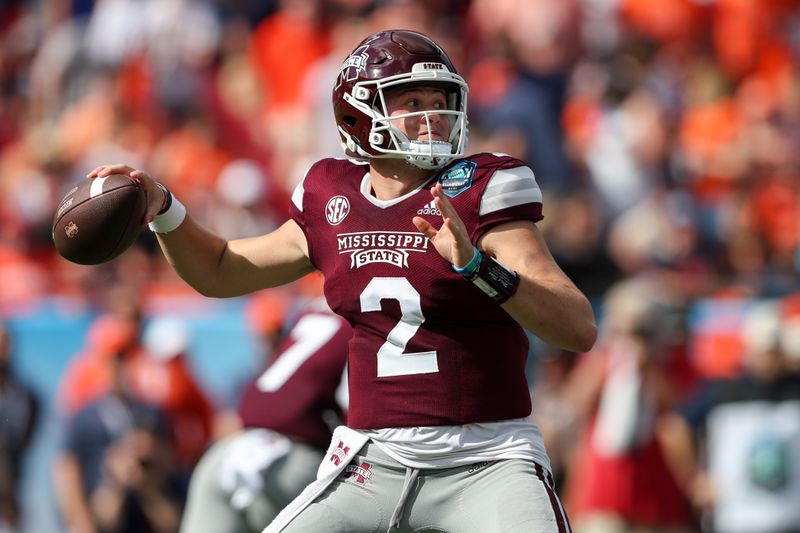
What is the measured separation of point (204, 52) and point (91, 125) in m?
1.08

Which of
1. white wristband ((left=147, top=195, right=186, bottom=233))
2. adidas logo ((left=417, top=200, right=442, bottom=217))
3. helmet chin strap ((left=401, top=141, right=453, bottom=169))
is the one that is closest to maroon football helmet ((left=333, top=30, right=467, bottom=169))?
helmet chin strap ((left=401, top=141, right=453, bottom=169))

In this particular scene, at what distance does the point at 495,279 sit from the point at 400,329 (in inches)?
16.6

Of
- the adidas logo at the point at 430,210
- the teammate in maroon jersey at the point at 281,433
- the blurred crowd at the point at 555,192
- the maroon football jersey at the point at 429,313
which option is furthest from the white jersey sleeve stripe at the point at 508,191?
the blurred crowd at the point at 555,192

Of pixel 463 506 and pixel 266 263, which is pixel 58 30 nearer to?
pixel 266 263

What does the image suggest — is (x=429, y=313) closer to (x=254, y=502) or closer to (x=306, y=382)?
(x=306, y=382)

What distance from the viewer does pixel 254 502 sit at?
5629 mm

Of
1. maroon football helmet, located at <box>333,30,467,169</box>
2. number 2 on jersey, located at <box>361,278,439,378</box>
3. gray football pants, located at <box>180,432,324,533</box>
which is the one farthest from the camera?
gray football pants, located at <box>180,432,324,533</box>

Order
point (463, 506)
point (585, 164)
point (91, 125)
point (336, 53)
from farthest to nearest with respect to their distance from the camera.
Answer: point (91, 125)
point (336, 53)
point (585, 164)
point (463, 506)

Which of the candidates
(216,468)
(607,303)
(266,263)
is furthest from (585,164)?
(266,263)

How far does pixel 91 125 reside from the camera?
10.8 m

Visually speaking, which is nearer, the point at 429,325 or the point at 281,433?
the point at 429,325

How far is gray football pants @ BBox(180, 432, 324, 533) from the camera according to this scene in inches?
217

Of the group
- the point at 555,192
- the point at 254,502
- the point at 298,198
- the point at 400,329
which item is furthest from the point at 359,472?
the point at 555,192

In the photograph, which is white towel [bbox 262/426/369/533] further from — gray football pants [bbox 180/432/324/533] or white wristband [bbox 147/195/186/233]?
gray football pants [bbox 180/432/324/533]
